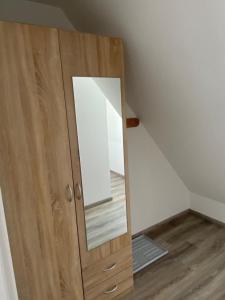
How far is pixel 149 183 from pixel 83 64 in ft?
5.47

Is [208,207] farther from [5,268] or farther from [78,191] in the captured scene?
[5,268]

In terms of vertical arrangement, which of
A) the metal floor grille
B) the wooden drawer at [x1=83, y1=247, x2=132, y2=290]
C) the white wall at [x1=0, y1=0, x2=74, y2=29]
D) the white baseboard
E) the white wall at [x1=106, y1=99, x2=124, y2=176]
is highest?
the white wall at [x1=0, y1=0, x2=74, y2=29]

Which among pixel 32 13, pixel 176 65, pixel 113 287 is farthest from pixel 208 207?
pixel 32 13

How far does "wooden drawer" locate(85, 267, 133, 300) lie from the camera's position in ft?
5.47

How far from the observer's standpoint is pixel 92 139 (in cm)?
154

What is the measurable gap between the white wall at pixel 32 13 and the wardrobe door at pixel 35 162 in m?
0.61

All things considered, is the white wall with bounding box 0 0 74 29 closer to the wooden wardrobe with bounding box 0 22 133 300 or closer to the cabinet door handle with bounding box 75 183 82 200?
the wooden wardrobe with bounding box 0 22 133 300

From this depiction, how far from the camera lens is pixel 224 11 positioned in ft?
3.62

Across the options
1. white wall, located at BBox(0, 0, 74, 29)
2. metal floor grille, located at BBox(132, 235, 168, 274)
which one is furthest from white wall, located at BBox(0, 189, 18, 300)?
white wall, located at BBox(0, 0, 74, 29)

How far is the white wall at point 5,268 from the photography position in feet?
3.84

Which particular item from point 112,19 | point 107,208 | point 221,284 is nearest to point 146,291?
point 221,284

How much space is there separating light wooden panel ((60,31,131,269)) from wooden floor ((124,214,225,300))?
65 centimetres

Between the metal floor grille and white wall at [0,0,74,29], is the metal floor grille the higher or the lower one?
the lower one

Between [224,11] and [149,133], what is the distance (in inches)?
58.8
